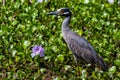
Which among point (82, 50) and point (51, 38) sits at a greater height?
point (82, 50)

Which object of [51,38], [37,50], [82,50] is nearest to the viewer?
[82,50]

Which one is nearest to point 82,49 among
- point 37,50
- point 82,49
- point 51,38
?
point 82,49

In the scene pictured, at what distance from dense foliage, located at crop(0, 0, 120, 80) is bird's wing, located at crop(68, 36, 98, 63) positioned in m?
0.22

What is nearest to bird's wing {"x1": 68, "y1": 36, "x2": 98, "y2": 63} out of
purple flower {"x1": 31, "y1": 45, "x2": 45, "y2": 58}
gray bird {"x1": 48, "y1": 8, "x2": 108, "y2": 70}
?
gray bird {"x1": 48, "y1": 8, "x2": 108, "y2": 70}

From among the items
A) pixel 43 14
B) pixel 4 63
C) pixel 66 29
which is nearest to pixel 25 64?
pixel 4 63

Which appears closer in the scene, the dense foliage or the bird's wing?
the bird's wing

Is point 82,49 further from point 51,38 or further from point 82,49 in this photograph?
point 51,38

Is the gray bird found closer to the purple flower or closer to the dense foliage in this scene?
the dense foliage

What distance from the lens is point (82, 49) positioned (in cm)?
898

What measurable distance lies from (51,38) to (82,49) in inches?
56.0

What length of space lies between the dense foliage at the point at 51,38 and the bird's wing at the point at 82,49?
0.22 meters

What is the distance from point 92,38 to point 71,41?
141 cm

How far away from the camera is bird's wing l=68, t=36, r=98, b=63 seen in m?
8.87

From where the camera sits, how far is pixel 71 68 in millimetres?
9133
